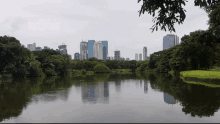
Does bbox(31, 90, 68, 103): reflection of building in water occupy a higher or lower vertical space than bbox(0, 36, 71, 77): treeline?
lower

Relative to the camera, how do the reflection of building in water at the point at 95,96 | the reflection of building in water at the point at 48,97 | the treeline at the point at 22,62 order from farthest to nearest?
1. the treeline at the point at 22,62
2. the reflection of building in water at the point at 48,97
3. the reflection of building in water at the point at 95,96

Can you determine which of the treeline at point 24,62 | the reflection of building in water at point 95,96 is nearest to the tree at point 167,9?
the reflection of building in water at point 95,96

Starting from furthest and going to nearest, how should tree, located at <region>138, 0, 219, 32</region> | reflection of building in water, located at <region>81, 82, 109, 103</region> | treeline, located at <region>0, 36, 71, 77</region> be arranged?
treeline, located at <region>0, 36, 71, 77</region>, reflection of building in water, located at <region>81, 82, 109, 103</region>, tree, located at <region>138, 0, 219, 32</region>

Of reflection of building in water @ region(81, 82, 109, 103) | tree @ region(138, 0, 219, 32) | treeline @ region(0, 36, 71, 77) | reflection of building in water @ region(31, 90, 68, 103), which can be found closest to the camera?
tree @ region(138, 0, 219, 32)

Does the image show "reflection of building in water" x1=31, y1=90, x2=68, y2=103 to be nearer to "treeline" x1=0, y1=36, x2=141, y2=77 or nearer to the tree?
the tree

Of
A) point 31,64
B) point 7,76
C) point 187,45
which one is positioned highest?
point 187,45

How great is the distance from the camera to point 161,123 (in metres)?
7.64

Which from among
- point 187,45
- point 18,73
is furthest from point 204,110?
point 18,73

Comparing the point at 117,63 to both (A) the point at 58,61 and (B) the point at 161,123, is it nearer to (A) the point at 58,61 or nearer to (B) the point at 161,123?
(A) the point at 58,61

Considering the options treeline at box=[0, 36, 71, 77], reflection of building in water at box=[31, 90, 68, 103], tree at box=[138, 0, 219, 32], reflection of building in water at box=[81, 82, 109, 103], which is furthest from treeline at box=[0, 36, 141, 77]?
tree at box=[138, 0, 219, 32]

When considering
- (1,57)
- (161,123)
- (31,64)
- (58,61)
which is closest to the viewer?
(161,123)

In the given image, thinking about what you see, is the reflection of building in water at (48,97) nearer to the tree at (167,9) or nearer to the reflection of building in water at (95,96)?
the reflection of building in water at (95,96)

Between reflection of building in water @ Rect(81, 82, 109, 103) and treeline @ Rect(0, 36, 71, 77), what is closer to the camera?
reflection of building in water @ Rect(81, 82, 109, 103)

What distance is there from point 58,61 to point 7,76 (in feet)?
47.3
